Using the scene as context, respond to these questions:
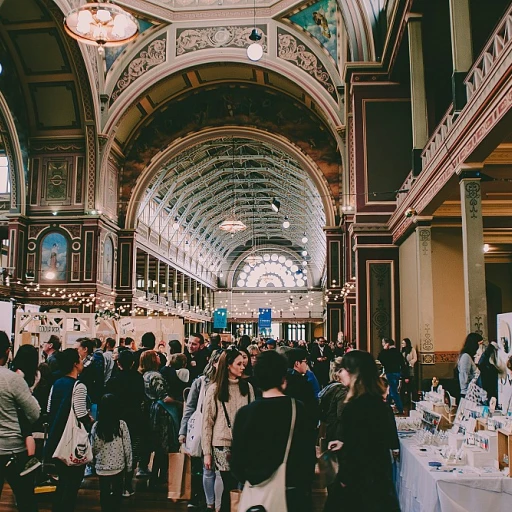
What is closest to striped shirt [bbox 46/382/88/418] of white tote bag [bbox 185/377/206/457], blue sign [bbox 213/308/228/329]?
white tote bag [bbox 185/377/206/457]

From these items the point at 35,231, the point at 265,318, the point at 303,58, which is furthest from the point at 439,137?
the point at 265,318

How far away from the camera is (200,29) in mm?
21266

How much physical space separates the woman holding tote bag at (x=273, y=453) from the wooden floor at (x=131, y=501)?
320 cm

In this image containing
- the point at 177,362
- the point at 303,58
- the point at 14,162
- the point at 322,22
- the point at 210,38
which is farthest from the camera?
the point at 14,162

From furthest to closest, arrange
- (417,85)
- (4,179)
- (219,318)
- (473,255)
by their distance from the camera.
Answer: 1. (219,318)
2. (4,179)
3. (417,85)
4. (473,255)

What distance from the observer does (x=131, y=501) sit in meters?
5.98

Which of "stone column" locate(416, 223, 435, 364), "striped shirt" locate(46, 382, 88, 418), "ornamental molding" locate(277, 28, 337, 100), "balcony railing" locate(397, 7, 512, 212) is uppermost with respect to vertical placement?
"ornamental molding" locate(277, 28, 337, 100)

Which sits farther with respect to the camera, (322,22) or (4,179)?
(4,179)

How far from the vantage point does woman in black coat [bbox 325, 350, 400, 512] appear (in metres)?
3.31

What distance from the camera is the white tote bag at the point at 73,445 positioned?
4617 mm

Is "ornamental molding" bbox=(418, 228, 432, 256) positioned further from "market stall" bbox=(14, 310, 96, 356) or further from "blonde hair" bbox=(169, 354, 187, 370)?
"market stall" bbox=(14, 310, 96, 356)

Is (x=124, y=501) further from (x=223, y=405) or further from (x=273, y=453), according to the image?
(x=273, y=453)

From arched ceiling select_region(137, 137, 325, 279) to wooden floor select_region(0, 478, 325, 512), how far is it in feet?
62.4

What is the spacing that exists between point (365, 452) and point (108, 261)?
69.2ft
